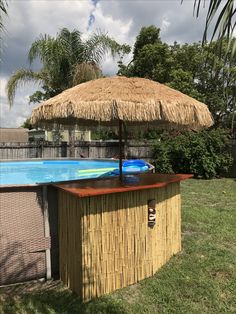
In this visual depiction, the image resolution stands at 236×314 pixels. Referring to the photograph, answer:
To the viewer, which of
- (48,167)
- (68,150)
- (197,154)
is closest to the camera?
(48,167)

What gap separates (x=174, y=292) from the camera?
4.20 m

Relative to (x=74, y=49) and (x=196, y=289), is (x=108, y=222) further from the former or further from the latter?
(x=74, y=49)

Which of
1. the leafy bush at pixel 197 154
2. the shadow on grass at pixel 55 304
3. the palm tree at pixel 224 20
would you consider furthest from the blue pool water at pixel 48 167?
the palm tree at pixel 224 20

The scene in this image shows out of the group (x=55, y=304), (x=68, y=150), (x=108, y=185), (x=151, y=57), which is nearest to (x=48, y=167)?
(x=68, y=150)

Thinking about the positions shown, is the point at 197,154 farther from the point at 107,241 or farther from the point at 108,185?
the point at 107,241

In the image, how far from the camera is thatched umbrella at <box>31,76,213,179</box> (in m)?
4.35

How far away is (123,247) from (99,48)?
15652 millimetres

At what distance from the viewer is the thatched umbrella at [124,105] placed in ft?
14.3

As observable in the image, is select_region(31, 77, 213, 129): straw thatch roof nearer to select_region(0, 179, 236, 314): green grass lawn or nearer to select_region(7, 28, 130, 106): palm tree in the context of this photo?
select_region(0, 179, 236, 314): green grass lawn

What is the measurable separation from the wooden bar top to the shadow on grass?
49.1 inches

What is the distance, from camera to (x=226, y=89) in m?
1.84

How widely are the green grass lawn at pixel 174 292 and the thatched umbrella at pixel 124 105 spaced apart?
2.00 m

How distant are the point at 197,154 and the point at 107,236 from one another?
1064cm

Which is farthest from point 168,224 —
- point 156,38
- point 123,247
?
point 156,38
